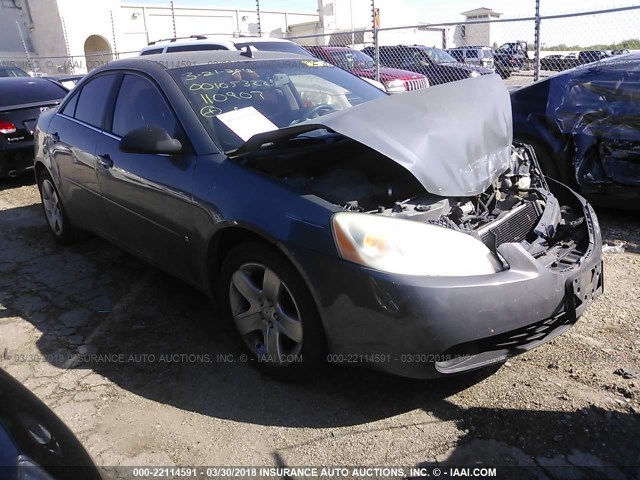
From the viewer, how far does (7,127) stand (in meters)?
7.38

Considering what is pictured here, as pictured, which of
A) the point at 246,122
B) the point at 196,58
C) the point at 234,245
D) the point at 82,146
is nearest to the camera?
the point at 234,245

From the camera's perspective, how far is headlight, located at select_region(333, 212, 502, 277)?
2.40 metres

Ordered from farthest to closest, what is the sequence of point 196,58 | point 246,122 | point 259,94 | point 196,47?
point 196,47 → point 196,58 → point 259,94 → point 246,122

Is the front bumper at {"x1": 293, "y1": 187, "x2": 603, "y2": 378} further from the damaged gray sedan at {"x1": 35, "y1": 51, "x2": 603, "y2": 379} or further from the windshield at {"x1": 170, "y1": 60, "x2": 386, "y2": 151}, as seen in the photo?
the windshield at {"x1": 170, "y1": 60, "x2": 386, "y2": 151}

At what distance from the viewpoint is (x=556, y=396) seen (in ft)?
8.96

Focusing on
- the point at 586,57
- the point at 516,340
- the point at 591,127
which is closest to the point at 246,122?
the point at 516,340

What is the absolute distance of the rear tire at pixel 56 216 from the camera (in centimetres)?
506

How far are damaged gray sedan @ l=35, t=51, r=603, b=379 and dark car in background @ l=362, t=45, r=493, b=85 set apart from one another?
12.1 m

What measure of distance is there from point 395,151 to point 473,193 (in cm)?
52

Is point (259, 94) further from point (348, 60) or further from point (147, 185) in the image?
point (348, 60)

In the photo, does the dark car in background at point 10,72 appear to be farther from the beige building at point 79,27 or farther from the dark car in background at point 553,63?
the dark car in background at point 553,63

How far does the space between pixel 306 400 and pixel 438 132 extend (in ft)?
5.03

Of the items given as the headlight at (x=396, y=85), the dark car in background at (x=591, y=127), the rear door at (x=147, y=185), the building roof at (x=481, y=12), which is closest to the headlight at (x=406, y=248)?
the rear door at (x=147, y=185)

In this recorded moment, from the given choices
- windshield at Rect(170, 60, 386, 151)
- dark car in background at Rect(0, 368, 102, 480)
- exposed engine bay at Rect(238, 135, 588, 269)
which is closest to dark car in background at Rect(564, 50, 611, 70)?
windshield at Rect(170, 60, 386, 151)
